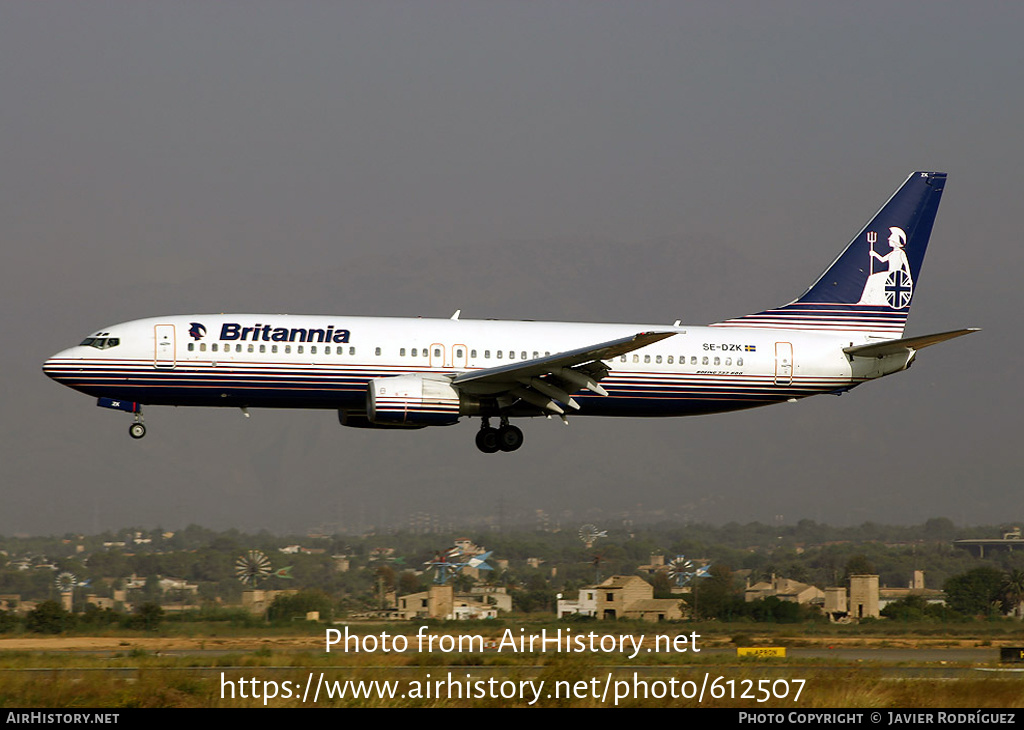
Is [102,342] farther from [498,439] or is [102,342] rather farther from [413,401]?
[498,439]

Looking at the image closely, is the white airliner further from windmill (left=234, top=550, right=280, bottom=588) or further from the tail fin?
windmill (left=234, top=550, right=280, bottom=588)

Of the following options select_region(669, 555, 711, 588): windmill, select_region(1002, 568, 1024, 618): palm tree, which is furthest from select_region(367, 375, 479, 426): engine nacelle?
select_region(1002, 568, 1024, 618): palm tree

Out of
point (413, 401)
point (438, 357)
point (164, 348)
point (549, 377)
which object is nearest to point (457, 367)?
point (438, 357)

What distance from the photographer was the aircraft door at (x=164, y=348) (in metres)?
35.7

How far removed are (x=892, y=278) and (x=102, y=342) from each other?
2716cm

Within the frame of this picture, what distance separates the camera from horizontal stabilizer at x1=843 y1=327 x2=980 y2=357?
36250 millimetres

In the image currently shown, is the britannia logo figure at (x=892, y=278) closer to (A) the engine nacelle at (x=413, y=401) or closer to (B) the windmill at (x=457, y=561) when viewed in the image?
(A) the engine nacelle at (x=413, y=401)

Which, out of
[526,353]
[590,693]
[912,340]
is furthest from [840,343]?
[590,693]

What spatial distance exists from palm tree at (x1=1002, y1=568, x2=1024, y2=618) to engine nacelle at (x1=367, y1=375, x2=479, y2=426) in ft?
92.3

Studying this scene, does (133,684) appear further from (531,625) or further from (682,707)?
(531,625)

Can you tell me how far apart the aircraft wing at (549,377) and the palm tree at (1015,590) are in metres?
24.7

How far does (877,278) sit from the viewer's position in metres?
43.2

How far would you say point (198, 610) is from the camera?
43625mm

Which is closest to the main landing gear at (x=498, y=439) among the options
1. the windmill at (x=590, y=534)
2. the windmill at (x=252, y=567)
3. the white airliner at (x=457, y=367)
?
the white airliner at (x=457, y=367)
